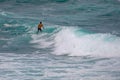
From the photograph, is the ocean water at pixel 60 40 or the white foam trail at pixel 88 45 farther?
the white foam trail at pixel 88 45

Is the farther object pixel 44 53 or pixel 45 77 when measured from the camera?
pixel 44 53

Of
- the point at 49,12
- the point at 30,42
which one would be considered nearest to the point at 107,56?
the point at 30,42

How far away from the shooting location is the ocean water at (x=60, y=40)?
14.8m

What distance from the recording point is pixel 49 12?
3141 centimetres

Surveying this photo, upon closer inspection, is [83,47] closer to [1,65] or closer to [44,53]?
[44,53]

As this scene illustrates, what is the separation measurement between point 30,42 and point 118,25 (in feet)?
21.2

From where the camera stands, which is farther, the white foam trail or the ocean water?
the white foam trail

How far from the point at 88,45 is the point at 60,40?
8.52 ft

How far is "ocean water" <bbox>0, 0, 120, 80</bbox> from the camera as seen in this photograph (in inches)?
581

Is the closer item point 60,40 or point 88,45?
point 88,45

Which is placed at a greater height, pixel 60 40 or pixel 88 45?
pixel 88 45

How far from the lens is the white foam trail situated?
1769 centimetres

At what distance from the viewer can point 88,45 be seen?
62.8ft

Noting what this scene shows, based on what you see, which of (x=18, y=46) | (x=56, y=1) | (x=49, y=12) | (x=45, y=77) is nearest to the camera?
(x=45, y=77)
